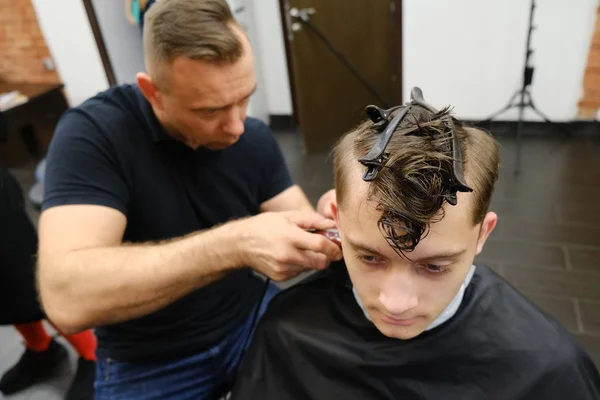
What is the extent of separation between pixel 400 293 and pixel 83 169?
77 cm

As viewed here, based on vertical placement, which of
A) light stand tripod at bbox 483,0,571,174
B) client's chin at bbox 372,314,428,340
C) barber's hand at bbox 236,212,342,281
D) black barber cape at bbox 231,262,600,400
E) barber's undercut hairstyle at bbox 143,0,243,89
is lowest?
light stand tripod at bbox 483,0,571,174

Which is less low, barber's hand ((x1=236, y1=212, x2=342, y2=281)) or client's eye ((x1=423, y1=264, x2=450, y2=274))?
client's eye ((x1=423, y1=264, x2=450, y2=274))

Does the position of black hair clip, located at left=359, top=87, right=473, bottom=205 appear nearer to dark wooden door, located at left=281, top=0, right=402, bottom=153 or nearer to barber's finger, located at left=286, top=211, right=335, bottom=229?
barber's finger, located at left=286, top=211, right=335, bottom=229

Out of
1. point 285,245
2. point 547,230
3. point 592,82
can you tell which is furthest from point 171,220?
point 592,82

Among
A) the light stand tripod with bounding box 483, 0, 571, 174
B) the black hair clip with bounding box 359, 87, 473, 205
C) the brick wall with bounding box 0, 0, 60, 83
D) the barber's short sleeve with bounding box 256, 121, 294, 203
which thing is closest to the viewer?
the black hair clip with bounding box 359, 87, 473, 205

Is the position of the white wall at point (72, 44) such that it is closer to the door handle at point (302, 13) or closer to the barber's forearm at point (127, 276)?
the door handle at point (302, 13)

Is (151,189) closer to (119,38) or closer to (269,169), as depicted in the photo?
(269,169)

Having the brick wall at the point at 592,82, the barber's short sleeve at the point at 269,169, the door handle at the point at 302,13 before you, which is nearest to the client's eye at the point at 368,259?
the barber's short sleeve at the point at 269,169

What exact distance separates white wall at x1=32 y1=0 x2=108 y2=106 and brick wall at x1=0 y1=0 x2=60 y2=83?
1.40 feet

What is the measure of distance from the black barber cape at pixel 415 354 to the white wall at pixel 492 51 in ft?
8.89

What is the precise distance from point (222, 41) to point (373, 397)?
2.81 feet

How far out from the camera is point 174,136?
1198 mm

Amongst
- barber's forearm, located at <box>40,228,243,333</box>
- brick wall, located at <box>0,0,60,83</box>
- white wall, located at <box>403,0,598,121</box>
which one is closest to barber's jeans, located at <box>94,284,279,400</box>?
barber's forearm, located at <box>40,228,243,333</box>

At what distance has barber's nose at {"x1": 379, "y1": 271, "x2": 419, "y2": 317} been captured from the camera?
748mm
